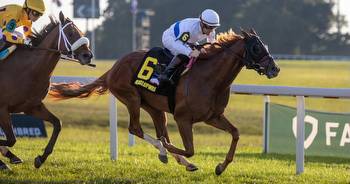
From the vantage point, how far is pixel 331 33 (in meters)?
75.9

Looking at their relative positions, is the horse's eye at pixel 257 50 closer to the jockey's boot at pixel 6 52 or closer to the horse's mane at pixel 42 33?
the horse's mane at pixel 42 33

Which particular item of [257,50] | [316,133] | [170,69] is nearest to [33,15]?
[170,69]

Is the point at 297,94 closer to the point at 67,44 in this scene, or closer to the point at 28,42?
the point at 67,44

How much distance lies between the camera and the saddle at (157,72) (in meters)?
8.08

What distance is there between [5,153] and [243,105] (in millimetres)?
17994

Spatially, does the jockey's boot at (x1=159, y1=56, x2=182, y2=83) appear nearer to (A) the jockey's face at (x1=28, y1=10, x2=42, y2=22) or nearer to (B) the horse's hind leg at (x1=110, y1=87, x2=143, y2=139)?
(B) the horse's hind leg at (x1=110, y1=87, x2=143, y2=139)

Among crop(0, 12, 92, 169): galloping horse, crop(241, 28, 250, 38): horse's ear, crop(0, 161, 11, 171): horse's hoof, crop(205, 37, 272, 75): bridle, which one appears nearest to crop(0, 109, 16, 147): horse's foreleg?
crop(0, 12, 92, 169): galloping horse

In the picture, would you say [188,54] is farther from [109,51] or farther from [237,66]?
[109,51]

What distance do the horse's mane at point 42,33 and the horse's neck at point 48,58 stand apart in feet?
0.25

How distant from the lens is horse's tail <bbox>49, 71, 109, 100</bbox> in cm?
911

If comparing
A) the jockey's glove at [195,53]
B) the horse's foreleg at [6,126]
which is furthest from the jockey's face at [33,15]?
the jockey's glove at [195,53]

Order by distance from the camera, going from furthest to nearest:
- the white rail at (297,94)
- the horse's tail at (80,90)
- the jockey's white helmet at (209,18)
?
1. the horse's tail at (80,90)
2. the white rail at (297,94)
3. the jockey's white helmet at (209,18)

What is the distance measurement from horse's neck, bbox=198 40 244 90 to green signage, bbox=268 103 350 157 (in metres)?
3.17

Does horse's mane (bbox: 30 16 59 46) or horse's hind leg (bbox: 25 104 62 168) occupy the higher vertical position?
horse's mane (bbox: 30 16 59 46)
